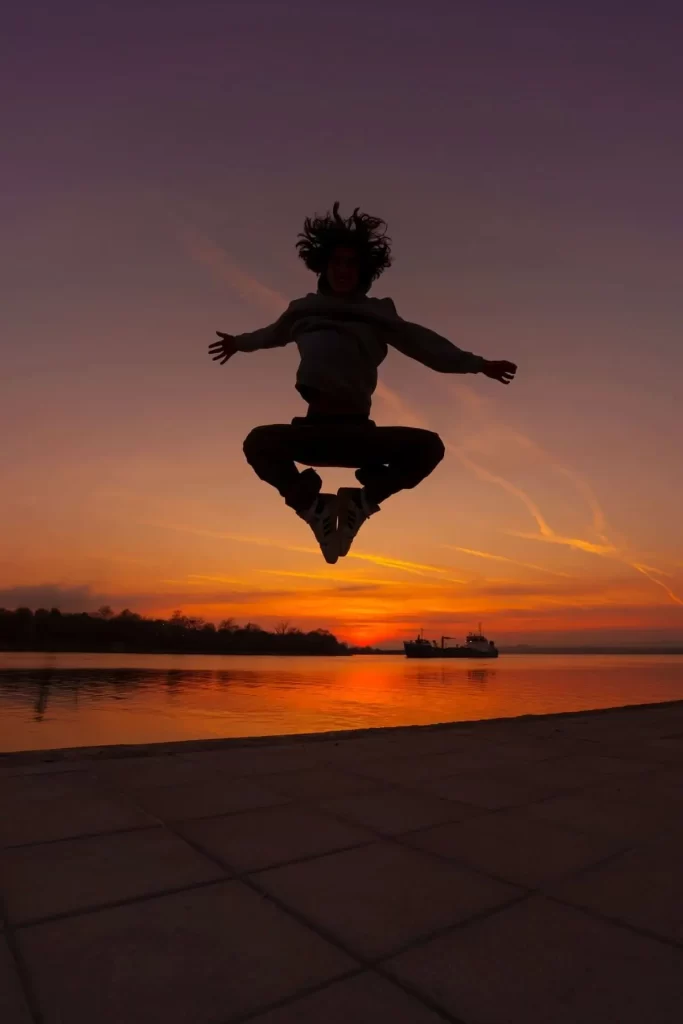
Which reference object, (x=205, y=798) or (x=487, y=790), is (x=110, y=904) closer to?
(x=205, y=798)

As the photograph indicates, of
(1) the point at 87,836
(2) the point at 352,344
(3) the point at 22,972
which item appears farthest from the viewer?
(2) the point at 352,344

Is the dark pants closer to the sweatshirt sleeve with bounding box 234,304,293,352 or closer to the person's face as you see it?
the sweatshirt sleeve with bounding box 234,304,293,352

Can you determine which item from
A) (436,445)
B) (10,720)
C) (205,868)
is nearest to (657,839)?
(205,868)

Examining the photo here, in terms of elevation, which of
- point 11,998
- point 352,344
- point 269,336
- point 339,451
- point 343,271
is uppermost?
point 343,271

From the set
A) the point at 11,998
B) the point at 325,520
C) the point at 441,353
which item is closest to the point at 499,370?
the point at 441,353

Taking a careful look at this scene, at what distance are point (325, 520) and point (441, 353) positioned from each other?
144cm

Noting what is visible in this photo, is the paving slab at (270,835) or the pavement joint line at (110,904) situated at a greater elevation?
the paving slab at (270,835)

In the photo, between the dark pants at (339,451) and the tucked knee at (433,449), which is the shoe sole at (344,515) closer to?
the dark pants at (339,451)

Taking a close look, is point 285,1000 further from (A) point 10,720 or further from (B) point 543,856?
(A) point 10,720

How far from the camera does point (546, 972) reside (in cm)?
173

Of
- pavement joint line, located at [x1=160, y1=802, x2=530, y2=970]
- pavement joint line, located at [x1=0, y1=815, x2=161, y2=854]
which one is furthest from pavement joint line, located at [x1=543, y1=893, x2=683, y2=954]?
pavement joint line, located at [x1=0, y1=815, x2=161, y2=854]

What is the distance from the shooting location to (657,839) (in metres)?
2.88

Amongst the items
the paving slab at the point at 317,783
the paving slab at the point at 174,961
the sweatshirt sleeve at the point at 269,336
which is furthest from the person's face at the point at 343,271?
the paving slab at the point at 174,961

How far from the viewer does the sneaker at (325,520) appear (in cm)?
447
